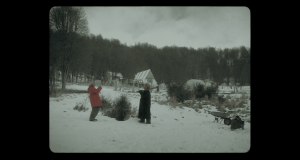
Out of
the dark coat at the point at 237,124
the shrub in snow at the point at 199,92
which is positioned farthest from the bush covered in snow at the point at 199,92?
the dark coat at the point at 237,124

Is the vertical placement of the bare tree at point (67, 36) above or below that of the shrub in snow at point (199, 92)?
above

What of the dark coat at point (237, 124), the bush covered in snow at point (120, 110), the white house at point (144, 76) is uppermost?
the white house at point (144, 76)

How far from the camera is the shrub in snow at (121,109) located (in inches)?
184

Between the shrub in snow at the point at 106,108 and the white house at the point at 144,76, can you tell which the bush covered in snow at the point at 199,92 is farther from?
the white house at the point at 144,76

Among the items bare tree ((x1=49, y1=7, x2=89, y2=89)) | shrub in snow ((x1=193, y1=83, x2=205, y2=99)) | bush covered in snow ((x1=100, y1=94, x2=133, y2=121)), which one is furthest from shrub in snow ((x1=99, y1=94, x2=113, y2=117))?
shrub in snow ((x1=193, y1=83, x2=205, y2=99))

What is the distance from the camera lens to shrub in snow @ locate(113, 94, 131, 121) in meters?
4.68

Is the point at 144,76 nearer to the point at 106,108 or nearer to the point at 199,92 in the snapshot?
the point at 199,92

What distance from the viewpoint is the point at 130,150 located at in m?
2.58

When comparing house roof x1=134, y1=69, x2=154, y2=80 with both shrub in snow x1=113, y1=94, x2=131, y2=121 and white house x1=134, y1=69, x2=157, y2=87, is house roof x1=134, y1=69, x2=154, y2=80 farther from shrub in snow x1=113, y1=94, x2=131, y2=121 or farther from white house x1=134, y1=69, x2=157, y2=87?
shrub in snow x1=113, y1=94, x2=131, y2=121

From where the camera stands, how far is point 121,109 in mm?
4762

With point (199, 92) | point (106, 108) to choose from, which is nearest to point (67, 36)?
point (106, 108)
